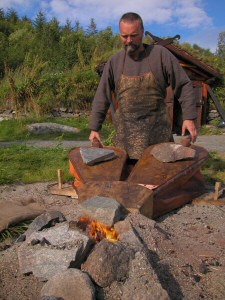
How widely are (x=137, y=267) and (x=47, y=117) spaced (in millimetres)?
11990

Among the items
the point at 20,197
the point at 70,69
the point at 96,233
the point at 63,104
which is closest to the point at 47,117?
the point at 63,104

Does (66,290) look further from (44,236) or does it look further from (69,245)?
(44,236)

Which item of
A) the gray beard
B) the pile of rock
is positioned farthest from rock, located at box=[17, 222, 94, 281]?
the gray beard

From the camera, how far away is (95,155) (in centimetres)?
384

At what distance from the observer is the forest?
1395cm

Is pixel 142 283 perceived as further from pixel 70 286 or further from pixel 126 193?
pixel 126 193

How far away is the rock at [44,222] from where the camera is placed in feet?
8.84

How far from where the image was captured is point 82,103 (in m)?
15.4

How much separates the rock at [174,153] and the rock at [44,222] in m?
1.38

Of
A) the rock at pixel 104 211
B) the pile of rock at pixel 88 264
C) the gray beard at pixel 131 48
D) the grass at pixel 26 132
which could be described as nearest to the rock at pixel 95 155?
the rock at pixel 104 211

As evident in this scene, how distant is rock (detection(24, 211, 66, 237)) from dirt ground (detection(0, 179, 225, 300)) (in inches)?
7.8

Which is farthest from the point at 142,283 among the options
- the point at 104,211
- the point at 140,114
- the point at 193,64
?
the point at 193,64

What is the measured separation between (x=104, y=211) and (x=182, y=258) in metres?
0.63

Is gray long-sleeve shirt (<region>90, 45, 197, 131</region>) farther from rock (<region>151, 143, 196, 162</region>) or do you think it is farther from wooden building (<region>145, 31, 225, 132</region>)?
wooden building (<region>145, 31, 225, 132</region>)
